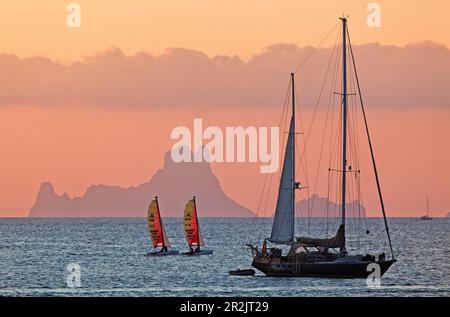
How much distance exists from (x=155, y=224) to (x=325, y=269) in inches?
1611

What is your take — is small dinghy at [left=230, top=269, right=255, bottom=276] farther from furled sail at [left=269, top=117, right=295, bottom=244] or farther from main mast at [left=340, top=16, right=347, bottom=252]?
main mast at [left=340, top=16, right=347, bottom=252]

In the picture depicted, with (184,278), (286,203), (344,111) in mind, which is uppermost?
(344,111)

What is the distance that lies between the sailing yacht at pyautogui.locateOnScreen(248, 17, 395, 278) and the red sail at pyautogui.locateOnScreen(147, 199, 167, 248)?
3367cm

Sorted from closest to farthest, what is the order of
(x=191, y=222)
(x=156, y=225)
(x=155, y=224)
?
1. (x=191, y=222)
2. (x=155, y=224)
3. (x=156, y=225)

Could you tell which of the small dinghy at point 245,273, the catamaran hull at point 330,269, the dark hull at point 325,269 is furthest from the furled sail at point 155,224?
the catamaran hull at point 330,269

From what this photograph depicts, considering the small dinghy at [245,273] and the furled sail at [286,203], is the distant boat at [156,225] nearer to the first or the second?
the small dinghy at [245,273]

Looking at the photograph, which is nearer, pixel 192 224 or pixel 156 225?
pixel 192 224

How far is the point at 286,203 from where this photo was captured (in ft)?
253

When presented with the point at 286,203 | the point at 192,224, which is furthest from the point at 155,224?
the point at 286,203

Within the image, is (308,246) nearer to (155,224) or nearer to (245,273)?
(245,273)

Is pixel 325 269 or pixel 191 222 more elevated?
pixel 191 222

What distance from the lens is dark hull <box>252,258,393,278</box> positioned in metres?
71.7
